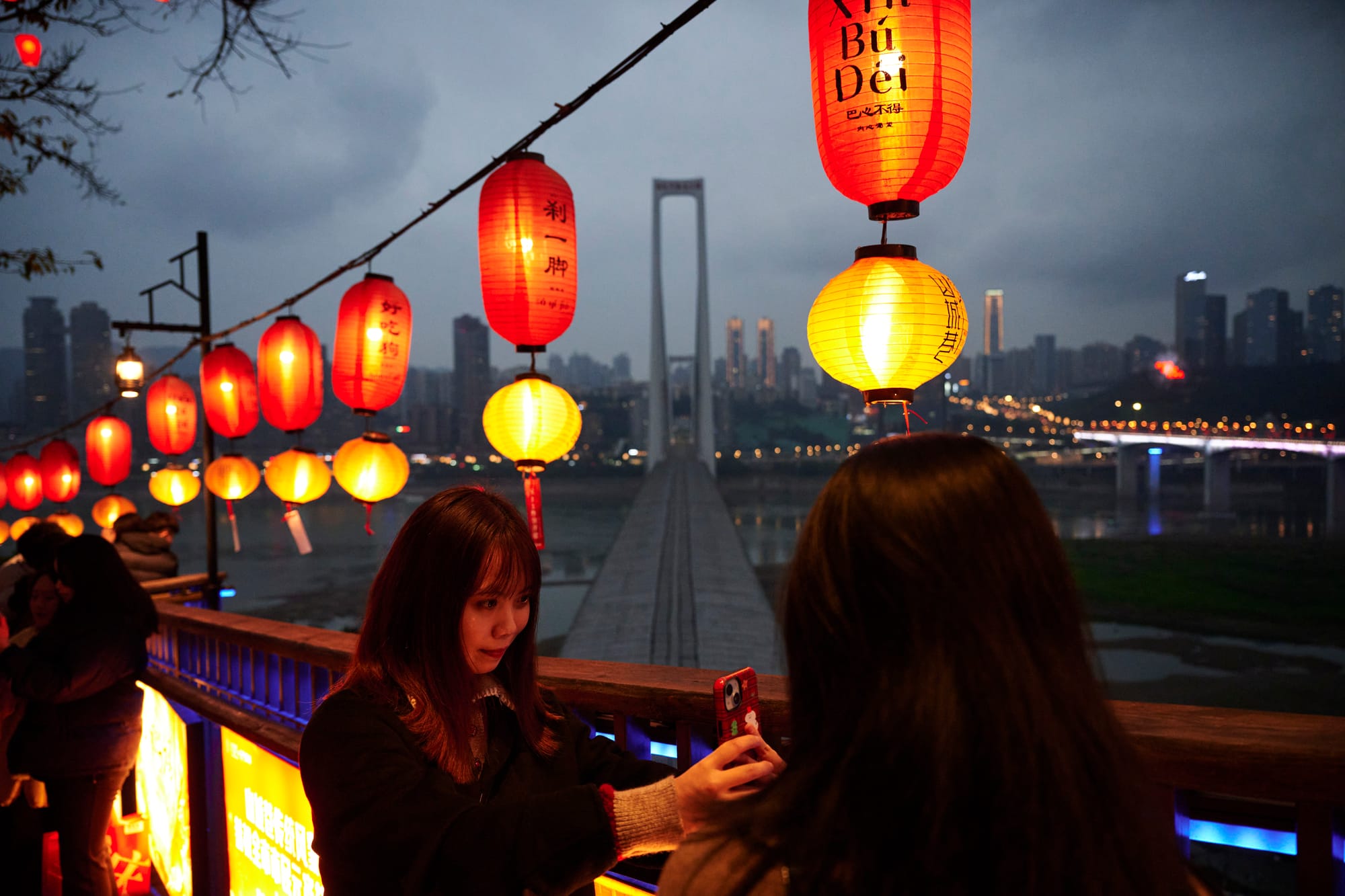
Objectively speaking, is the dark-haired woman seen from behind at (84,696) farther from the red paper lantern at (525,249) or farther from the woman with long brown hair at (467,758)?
the woman with long brown hair at (467,758)

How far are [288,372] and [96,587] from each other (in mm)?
2512

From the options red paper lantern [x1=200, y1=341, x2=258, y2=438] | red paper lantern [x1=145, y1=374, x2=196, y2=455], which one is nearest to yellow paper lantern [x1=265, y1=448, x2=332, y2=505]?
red paper lantern [x1=200, y1=341, x2=258, y2=438]

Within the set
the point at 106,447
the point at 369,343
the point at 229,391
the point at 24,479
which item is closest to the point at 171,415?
the point at 106,447

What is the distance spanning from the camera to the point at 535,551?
1269 mm

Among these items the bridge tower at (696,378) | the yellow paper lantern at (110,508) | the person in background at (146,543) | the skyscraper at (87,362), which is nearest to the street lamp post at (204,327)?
the person in background at (146,543)

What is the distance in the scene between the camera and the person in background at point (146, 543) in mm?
5941

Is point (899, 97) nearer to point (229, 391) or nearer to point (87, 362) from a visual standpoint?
point (229, 391)

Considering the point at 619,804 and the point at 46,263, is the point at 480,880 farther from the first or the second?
the point at 46,263

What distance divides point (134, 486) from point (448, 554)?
174 feet

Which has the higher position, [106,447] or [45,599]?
[106,447]

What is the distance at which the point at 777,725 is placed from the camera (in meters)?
1.33

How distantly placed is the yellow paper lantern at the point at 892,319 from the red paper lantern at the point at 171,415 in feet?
21.3

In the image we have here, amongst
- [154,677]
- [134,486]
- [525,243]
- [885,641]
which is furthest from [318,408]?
[134,486]

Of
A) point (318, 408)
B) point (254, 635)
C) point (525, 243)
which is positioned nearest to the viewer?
point (254, 635)
